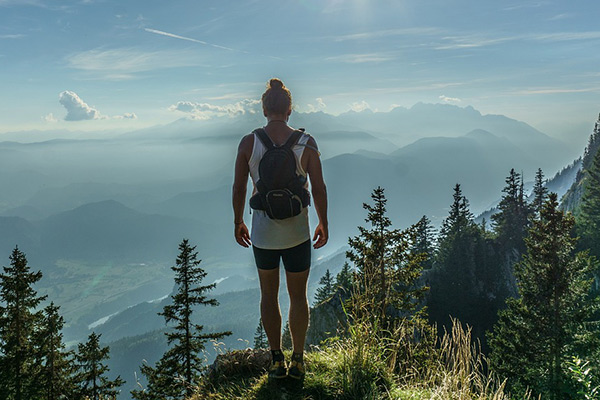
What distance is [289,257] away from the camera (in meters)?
4.48

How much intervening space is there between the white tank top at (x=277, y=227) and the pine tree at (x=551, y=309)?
59.6 ft

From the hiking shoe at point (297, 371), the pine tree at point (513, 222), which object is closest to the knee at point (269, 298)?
the hiking shoe at point (297, 371)

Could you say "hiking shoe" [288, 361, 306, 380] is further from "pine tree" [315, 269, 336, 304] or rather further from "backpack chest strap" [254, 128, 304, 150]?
"pine tree" [315, 269, 336, 304]

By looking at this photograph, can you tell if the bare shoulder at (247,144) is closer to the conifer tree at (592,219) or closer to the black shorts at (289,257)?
the black shorts at (289,257)

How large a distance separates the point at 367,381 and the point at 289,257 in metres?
1.63

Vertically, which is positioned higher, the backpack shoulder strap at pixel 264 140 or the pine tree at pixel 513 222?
the backpack shoulder strap at pixel 264 140

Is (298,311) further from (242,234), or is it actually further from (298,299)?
(242,234)

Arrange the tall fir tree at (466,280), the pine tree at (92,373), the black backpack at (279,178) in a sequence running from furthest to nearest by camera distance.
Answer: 1. the tall fir tree at (466,280)
2. the pine tree at (92,373)
3. the black backpack at (279,178)

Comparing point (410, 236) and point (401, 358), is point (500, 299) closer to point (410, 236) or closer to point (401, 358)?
point (410, 236)

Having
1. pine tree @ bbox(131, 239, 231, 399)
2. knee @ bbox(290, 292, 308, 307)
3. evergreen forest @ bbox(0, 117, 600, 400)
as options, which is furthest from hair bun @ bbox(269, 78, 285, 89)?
pine tree @ bbox(131, 239, 231, 399)

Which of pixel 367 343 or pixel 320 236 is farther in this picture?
pixel 320 236

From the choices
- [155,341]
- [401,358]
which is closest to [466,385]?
[401,358]

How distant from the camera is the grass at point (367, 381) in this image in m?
4.02

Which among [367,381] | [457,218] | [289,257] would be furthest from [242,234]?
[457,218]
